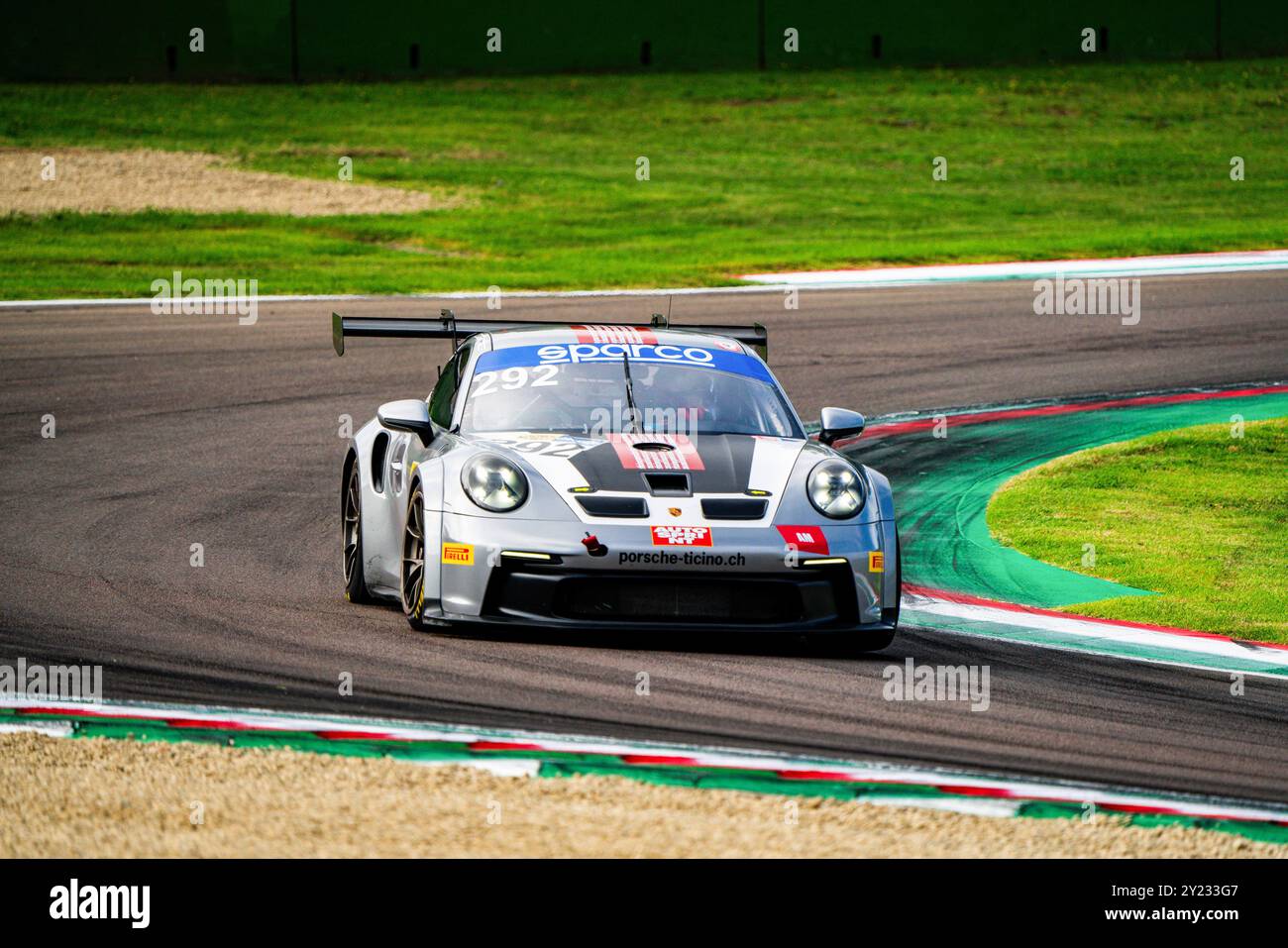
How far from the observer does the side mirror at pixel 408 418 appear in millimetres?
8062

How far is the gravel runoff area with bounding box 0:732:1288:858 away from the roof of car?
139 inches

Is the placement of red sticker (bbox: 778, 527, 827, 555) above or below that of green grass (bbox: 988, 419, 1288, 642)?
above

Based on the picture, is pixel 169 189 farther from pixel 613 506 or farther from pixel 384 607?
pixel 613 506

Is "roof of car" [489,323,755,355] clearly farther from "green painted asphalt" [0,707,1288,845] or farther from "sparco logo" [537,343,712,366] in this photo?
"green painted asphalt" [0,707,1288,845]

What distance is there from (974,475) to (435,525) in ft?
19.9

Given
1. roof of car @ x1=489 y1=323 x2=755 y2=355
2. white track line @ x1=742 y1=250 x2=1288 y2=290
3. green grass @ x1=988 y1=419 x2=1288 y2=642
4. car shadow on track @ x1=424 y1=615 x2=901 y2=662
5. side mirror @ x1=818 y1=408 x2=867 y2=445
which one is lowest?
green grass @ x1=988 y1=419 x2=1288 y2=642

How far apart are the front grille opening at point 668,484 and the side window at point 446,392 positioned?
4.14 ft

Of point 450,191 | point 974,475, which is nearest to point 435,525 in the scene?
point 974,475

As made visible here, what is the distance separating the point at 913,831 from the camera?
516cm

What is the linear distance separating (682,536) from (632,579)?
0.26m
